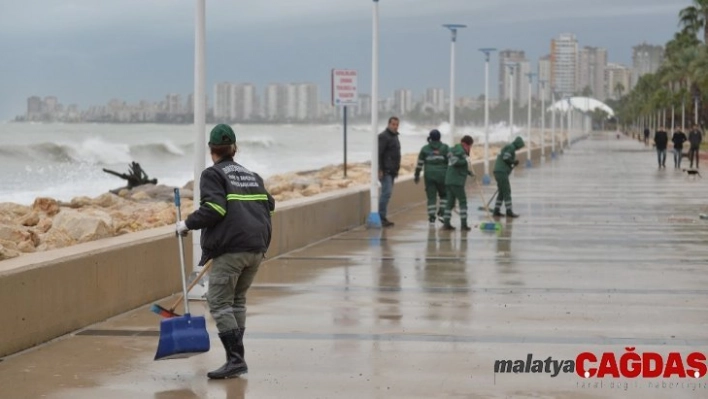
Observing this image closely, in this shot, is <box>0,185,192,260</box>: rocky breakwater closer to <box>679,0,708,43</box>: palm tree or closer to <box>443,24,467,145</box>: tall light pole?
<box>443,24,467,145</box>: tall light pole

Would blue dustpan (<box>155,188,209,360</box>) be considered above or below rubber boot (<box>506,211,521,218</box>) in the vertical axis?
above

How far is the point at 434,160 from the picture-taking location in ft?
75.0

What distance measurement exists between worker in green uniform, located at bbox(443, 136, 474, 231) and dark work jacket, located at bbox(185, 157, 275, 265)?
13.2 metres

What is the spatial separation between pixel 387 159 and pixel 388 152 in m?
0.14

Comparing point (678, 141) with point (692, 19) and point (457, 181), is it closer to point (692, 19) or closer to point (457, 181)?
point (457, 181)

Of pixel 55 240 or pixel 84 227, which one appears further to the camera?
pixel 84 227

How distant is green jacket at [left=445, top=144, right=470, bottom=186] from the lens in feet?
73.2

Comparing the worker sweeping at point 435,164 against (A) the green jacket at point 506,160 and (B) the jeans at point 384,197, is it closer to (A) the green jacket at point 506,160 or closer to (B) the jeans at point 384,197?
(B) the jeans at point 384,197

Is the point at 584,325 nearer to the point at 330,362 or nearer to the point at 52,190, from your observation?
the point at 330,362

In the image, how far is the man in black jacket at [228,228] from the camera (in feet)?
29.9

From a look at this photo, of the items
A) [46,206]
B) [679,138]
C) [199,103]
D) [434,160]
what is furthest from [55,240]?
[679,138]

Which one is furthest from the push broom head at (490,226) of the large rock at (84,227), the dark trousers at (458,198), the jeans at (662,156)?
the jeans at (662,156)

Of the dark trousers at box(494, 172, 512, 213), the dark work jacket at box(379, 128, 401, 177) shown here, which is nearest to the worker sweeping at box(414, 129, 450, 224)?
the dark work jacket at box(379, 128, 401, 177)

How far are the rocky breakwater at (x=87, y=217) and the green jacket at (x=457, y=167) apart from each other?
2991mm
